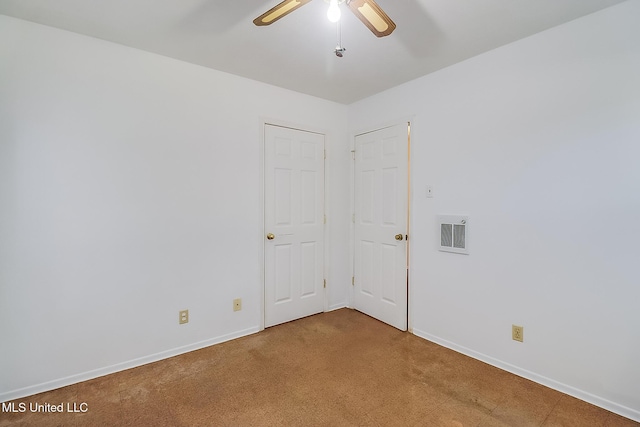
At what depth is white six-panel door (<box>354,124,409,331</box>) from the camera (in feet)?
9.21

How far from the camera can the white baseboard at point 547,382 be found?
167 centimetres

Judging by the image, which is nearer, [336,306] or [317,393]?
[317,393]

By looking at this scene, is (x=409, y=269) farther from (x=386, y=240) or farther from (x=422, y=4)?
(x=422, y=4)

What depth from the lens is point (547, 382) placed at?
1937mm

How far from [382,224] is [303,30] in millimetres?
1896

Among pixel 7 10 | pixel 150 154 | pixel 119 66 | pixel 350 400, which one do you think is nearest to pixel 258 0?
pixel 119 66

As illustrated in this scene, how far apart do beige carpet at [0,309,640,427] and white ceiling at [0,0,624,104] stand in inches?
92.7

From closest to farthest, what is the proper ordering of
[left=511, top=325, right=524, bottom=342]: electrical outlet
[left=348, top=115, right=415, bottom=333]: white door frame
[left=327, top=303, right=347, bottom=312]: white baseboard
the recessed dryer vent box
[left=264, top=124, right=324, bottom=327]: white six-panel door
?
[left=511, top=325, right=524, bottom=342]: electrical outlet, the recessed dryer vent box, [left=348, top=115, right=415, bottom=333]: white door frame, [left=264, top=124, right=324, bottom=327]: white six-panel door, [left=327, top=303, right=347, bottom=312]: white baseboard

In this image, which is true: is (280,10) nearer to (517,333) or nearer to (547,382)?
(517,333)

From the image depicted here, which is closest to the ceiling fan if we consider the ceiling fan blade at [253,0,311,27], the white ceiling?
the ceiling fan blade at [253,0,311,27]

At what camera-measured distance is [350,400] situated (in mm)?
1809

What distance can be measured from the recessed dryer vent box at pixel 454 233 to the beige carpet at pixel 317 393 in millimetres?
867

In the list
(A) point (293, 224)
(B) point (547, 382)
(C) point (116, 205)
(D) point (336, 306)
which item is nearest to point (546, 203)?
(B) point (547, 382)

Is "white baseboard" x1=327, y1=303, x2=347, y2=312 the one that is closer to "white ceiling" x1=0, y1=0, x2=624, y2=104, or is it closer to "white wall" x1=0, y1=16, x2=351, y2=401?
"white wall" x1=0, y1=16, x2=351, y2=401
